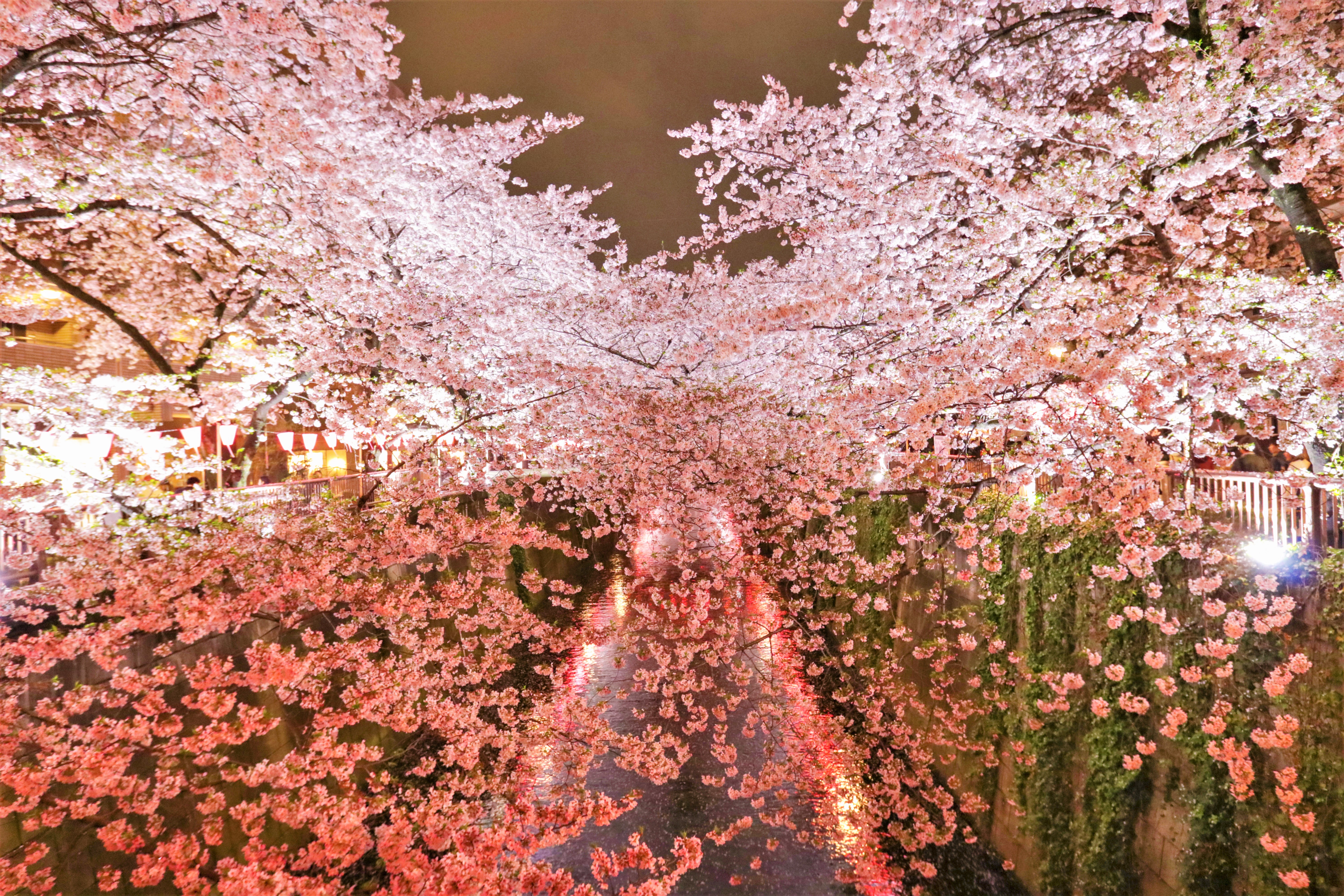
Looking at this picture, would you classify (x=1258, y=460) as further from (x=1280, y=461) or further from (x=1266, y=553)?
(x=1266, y=553)

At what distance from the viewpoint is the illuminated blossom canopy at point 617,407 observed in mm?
7504

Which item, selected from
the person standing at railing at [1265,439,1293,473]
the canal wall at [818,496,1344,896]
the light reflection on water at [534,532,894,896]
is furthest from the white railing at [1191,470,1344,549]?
the light reflection on water at [534,532,894,896]

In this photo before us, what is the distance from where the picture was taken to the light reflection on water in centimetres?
1012

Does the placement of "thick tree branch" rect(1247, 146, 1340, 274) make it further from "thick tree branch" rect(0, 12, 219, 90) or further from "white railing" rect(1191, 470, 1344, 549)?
"thick tree branch" rect(0, 12, 219, 90)

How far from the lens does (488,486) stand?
18.9 meters

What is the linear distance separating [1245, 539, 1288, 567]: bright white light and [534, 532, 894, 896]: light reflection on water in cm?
726

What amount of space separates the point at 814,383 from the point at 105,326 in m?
21.4

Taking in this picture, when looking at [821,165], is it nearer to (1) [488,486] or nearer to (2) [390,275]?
(2) [390,275]

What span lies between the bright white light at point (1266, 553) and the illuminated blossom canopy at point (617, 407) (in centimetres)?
31

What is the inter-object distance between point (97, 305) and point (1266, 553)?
17.8 metres

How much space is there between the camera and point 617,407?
17.5 meters

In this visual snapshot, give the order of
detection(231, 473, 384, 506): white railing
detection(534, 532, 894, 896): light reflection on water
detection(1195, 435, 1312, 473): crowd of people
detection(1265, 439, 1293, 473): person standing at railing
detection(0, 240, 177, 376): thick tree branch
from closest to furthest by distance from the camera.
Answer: detection(534, 532, 894, 896): light reflection on water < detection(1195, 435, 1312, 473): crowd of people < detection(0, 240, 177, 376): thick tree branch < detection(1265, 439, 1293, 473): person standing at railing < detection(231, 473, 384, 506): white railing

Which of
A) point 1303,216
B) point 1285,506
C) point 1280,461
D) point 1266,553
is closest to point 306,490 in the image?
point 1266,553

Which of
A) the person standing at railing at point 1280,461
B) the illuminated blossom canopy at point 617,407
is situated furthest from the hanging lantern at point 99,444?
the person standing at railing at point 1280,461
